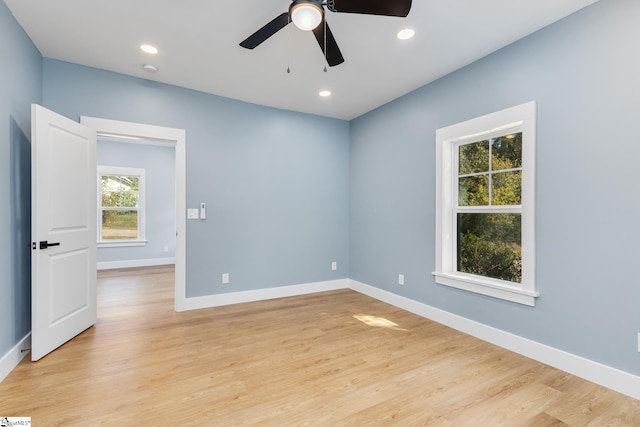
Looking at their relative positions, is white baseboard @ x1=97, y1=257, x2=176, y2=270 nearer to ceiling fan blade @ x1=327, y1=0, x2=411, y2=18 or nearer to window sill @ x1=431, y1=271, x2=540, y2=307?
window sill @ x1=431, y1=271, x2=540, y2=307

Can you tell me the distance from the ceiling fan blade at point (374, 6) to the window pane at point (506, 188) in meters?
1.85

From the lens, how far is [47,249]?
2.51 meters

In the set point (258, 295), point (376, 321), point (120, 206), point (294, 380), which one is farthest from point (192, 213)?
point (120, 206)

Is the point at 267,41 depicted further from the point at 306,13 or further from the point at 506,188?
the point at 506,188

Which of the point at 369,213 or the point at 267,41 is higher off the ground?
the point at 267,41

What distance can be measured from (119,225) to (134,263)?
36.0 inches

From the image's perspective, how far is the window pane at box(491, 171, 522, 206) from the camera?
274cm

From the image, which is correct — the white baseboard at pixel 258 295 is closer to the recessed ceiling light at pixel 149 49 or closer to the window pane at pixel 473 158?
the window pane at pixel 473 158

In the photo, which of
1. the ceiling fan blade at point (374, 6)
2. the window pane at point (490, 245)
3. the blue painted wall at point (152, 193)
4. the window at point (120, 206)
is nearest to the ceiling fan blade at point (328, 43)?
the ceiling fan blade at point (374, 6)

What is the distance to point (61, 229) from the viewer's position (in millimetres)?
2703

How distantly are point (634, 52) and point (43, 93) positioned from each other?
5006 mm

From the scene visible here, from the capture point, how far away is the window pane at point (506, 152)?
274 centimetres

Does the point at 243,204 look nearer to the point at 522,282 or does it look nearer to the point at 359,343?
the point at 359,343

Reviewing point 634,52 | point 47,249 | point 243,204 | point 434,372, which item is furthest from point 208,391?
point 634,52
